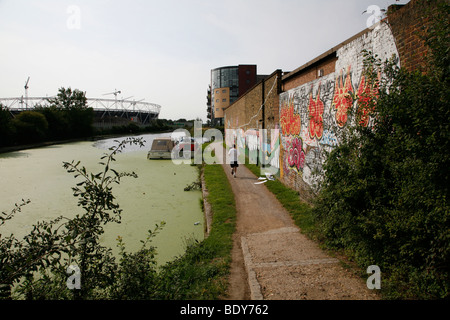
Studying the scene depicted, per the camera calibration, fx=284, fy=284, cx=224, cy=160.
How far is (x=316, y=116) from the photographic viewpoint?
713 centimetres

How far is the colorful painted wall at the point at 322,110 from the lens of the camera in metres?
4.75

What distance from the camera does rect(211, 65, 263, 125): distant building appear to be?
→ 61844mm

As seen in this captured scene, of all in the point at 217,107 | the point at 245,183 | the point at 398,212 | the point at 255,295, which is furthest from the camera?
the point at 217,107

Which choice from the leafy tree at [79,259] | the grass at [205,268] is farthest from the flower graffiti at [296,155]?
the leafy tree at [79,259]

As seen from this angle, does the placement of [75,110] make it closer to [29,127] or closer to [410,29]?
[29,127]

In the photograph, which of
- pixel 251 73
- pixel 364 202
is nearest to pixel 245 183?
pixel 364 202

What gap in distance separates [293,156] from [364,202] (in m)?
5.03

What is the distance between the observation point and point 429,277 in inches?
117

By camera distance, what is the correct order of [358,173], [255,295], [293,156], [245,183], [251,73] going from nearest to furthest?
[255,295]
[358,173]
[293,156]
[245,183]
[251,73]

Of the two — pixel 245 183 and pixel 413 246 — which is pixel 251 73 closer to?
pixel 245 183

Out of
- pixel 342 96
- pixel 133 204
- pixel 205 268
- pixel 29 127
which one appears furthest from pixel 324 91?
pixel 29 127

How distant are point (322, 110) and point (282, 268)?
408 cm

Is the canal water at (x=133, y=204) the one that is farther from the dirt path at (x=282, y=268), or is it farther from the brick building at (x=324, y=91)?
the brick building at (x=324, y=91)

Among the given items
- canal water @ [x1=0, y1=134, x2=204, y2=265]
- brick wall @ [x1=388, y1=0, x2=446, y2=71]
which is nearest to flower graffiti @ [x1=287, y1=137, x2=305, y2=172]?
canal water @ [x1=0, y1=134, x2=204, y2=265]
